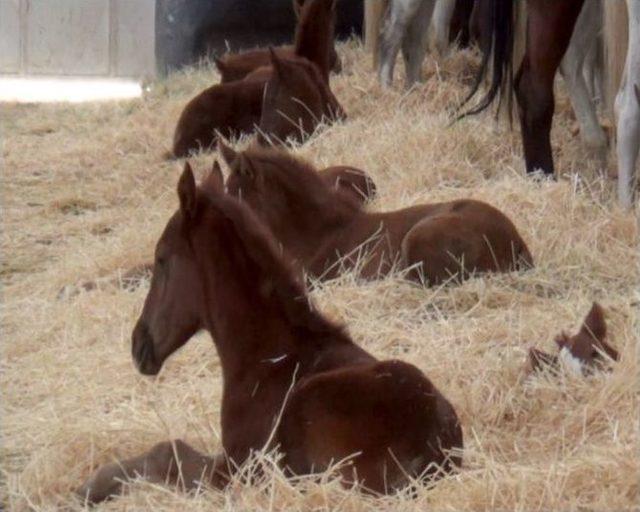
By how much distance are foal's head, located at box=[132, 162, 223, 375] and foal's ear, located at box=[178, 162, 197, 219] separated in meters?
0.03

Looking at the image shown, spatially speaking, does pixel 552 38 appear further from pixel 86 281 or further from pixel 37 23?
pixel 37 23

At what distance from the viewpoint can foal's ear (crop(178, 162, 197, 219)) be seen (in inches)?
135

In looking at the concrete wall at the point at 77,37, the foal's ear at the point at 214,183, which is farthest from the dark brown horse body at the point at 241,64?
the foal's ear at the point at 214,183

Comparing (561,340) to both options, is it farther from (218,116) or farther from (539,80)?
(218,116)

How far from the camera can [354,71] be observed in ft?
32.4

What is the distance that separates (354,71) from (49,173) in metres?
2.11

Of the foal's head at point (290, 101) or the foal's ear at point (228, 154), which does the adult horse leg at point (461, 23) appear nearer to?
the foal's head at point (290, 101)

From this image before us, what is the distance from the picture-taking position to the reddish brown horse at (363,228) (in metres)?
5.01

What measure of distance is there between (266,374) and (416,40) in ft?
18.9

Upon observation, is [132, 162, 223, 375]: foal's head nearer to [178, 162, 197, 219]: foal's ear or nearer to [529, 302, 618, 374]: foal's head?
[178, 162, 197, 219]: foal's ear

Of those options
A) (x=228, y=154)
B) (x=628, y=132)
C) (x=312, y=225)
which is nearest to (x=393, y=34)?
(x=628, y=132)

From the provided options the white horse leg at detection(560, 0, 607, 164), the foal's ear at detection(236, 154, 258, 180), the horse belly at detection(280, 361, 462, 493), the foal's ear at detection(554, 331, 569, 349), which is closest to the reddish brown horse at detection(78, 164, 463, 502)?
the horse belly at detection(280, 361, 462, 493)

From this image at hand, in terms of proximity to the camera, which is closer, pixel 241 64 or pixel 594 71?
pixel 594 71

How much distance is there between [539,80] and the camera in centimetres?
661
